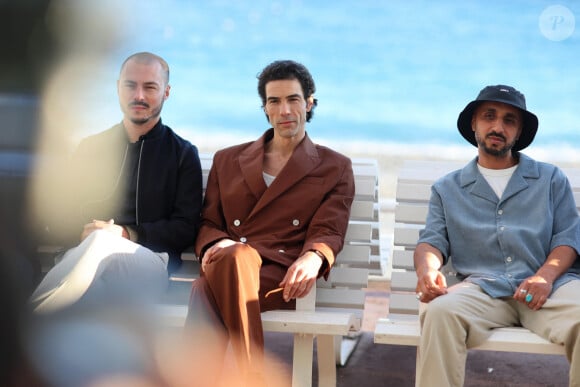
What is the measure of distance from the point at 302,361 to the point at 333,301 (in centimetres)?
56

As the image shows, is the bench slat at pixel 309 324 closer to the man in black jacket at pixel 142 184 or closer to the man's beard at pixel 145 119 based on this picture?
the man in black jacket at pixel 142 184

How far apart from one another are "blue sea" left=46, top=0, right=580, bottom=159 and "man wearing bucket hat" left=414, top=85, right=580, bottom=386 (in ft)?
44.3

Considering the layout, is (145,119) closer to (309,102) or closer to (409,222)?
(309,102)

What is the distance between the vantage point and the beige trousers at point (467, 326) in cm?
277

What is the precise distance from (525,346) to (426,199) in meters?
1.15

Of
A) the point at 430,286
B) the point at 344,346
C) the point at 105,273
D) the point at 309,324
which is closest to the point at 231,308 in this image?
the point at 309,324

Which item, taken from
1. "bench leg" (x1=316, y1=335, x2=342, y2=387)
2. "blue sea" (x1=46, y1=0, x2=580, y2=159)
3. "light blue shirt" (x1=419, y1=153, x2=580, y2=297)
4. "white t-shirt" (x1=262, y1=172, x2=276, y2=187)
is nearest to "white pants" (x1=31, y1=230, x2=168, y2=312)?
"white t-shirt" (x1=262, y1=172, x2=276, y2=187)

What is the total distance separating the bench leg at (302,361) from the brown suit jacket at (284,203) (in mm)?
400

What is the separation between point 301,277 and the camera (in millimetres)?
3148

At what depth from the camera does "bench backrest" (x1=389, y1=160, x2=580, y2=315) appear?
3.59 meters

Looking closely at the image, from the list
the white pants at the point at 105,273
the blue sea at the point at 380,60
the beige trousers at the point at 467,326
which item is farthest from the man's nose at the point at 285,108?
the blue sea at the point at 380,60

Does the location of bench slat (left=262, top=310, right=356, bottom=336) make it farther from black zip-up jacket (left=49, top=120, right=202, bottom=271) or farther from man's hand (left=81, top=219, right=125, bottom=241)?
man's hand (left=81, top=219, right=125, bottom=241)

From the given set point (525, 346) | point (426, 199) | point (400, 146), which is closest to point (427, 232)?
point (426, 199)

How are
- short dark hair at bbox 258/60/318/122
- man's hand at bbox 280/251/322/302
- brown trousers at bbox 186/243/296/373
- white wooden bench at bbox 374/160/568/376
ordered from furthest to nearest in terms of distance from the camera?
1. short dark hair at bbox 258/60/318/122
2. white wooden bench at bbox 374/160/568/376
3. man's hand at bbox 280/251/322/302
4. brown trousers at bbox 186/243/296/373
